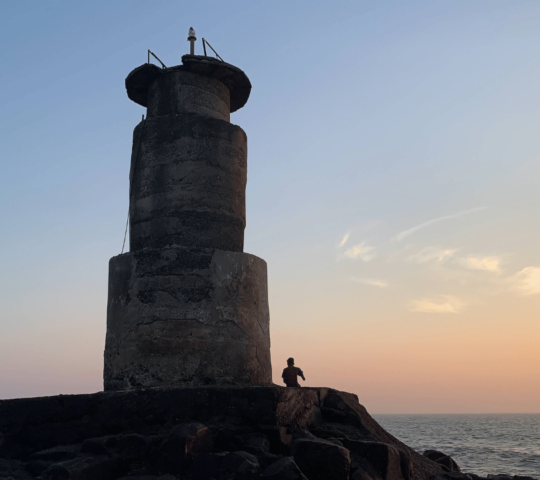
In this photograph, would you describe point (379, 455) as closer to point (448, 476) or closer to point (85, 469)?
point (448, 476)

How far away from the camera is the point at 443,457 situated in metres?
10.6

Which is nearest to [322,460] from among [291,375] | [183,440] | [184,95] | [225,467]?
[225,467]

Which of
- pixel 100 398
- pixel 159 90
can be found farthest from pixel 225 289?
pixel 159 90

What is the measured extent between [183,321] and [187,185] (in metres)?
1.88

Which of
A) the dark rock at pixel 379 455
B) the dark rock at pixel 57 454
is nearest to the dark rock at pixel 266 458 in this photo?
the dark rock at pixel 379 455

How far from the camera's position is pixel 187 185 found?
24.7 ft

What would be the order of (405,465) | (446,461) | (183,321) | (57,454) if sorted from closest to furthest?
(57,454) < (405,465) < (183,321) < (446,461)

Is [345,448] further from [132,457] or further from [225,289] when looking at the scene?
[225,289]

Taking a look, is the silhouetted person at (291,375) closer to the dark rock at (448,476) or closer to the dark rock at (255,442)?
the dark rock at (448,476)

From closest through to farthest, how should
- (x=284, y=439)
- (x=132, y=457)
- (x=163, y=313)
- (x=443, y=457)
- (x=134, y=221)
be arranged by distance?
(x=132, y=457) → (x=284, y=439) → (x=163, y=313) → (x=134, y=221) → (x=443, y=457)

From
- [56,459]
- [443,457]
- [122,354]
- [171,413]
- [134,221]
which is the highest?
[134,221]

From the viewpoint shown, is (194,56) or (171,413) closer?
(171,413)

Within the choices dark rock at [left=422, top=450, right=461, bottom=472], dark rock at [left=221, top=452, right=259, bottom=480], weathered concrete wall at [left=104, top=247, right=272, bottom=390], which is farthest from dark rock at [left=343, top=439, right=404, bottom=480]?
dark rock at [left=422, top=450, right=461, bottom=472]

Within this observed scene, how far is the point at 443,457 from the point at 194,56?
8.57 metres
